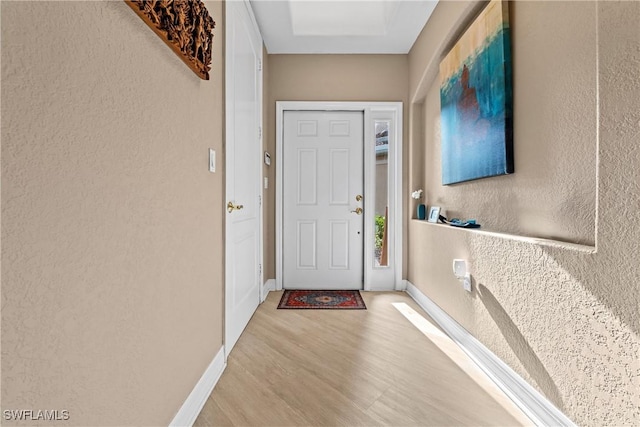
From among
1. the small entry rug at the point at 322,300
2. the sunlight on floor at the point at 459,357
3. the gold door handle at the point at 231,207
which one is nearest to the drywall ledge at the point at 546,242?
the sunlight on floor at the point at 459,357

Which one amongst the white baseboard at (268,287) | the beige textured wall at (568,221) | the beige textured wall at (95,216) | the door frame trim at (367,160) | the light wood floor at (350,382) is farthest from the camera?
the door frame trim at (367,160)

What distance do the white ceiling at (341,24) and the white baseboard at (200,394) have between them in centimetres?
269

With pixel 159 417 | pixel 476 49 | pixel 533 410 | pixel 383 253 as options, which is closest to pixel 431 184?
pixel 383 253

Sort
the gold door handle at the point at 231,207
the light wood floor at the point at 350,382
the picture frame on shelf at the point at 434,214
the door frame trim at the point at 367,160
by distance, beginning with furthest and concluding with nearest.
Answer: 1. the door frame trim at the point at 367,160
2. the picture frame on shelf at the point at 434,214
3. the gold door handle at the point at 231,207
4. the light wood floor at the point at 350,382

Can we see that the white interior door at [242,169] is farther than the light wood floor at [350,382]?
Yes

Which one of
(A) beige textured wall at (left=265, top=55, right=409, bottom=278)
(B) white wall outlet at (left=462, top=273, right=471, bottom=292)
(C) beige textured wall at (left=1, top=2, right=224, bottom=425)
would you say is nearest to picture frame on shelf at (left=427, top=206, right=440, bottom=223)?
(B) white wall outlet at (left=462, top=273, right=471, bottom=292)

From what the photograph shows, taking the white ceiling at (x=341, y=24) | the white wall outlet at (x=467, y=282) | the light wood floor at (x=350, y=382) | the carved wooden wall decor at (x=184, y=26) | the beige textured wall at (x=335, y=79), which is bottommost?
the light wood floor at (x=350, y=382)

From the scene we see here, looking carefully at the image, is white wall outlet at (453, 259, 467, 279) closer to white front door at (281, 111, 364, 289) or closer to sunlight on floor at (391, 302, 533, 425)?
sunlight on floor at (391, 302, 533, 425)

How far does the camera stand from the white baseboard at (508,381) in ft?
4.21

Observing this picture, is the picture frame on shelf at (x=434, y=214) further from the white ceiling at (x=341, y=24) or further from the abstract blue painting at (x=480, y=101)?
the white ceiling at (x=341, y=24)

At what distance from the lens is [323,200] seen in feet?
11.3

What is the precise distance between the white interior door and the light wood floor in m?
0.28

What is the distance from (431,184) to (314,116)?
1.46 metres

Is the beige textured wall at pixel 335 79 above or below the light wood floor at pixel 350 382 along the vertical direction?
above
